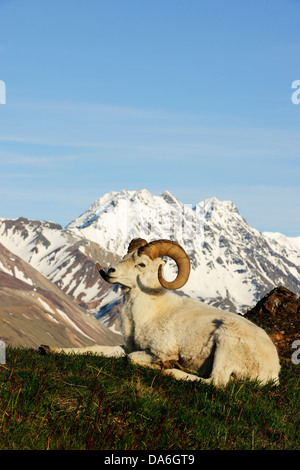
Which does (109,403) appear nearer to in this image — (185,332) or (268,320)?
(185,332)

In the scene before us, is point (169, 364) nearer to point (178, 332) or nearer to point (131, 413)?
point (178, 332)

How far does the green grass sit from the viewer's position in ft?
30.7

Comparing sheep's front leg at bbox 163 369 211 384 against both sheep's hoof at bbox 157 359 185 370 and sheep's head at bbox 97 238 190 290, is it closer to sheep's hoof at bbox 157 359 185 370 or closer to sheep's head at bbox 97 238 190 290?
sheep's hoof at bbox 157 359 185 370

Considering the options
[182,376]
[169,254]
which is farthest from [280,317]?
[182,376]

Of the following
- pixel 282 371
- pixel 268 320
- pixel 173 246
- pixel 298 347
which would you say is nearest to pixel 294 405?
Result: pixel 282 371

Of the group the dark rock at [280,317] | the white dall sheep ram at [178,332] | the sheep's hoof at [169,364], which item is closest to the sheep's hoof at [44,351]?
the white dall sheep ram at [178,332]

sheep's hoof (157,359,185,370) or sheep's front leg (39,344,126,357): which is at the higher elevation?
sheep's hoof (157,359,185,370)

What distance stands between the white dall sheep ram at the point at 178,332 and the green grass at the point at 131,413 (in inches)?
37.3

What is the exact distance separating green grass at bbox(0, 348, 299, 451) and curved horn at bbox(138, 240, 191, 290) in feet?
12.4

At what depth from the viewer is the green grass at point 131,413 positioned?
30.7ft

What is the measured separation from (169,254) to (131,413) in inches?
291

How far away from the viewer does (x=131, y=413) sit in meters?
10.2

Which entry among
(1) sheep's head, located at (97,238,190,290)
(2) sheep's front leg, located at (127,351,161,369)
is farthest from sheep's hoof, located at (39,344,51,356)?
(1) sheep's head, located at (97,238,190,290)
